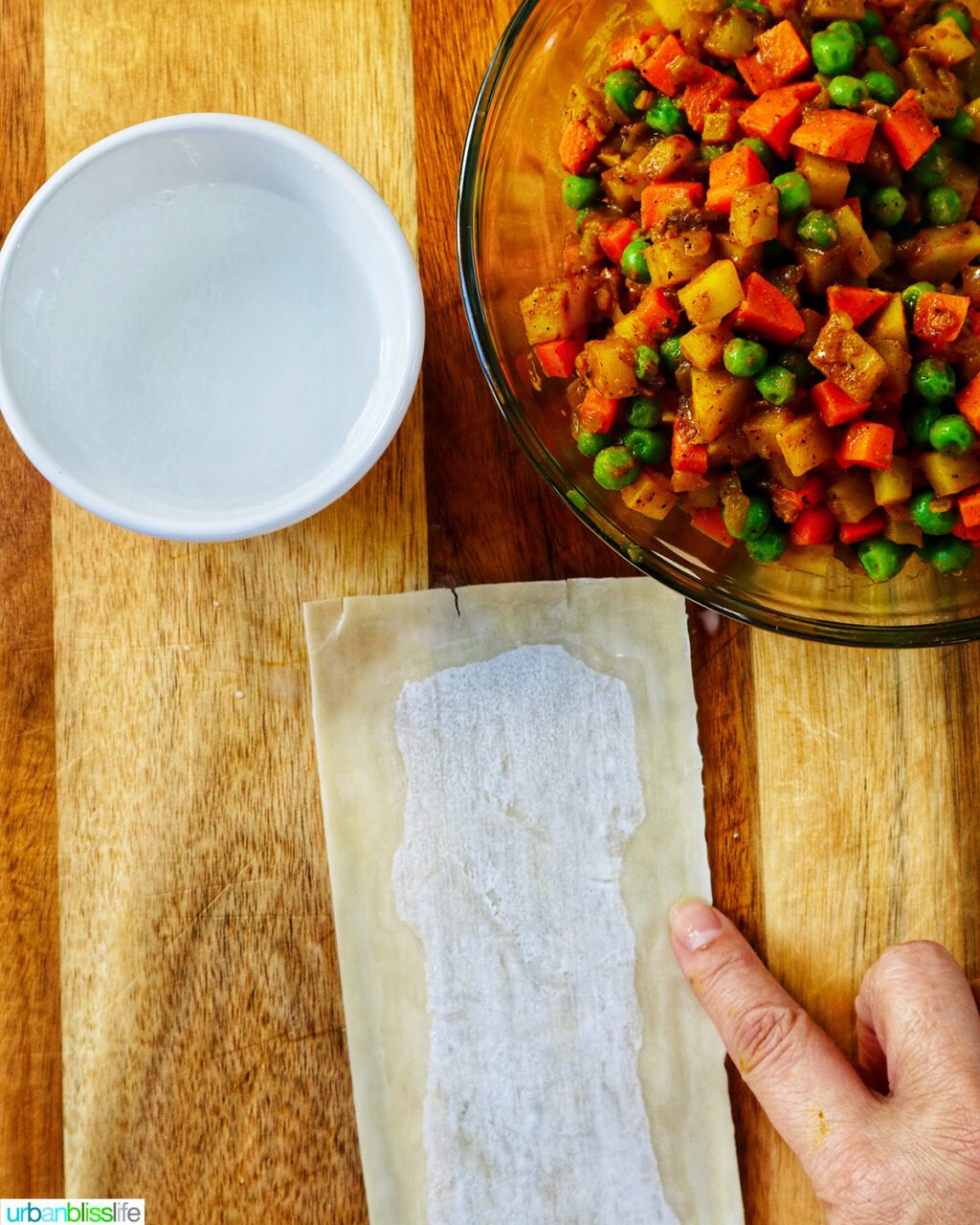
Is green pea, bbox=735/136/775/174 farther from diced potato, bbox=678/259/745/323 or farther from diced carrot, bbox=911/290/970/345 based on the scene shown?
diced carrot, bbox=911/290/970/345

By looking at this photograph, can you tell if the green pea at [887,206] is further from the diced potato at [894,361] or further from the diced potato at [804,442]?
the diced potato at [804,442]

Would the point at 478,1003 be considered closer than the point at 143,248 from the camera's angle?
No

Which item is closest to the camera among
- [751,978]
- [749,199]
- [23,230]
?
[749,199]

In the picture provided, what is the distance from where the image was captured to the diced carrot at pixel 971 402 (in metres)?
1.30

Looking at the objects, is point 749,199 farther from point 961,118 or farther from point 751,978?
point 751,978

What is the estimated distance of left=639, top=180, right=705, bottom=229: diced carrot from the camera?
1326mm

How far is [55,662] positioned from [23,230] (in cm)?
70

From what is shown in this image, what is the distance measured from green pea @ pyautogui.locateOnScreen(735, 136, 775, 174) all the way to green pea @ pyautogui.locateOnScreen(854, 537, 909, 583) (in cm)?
52

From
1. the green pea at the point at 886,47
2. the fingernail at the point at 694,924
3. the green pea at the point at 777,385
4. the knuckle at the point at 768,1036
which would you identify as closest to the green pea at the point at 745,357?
the green pea at the point at 777,385

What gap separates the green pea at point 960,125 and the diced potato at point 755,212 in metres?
0.27

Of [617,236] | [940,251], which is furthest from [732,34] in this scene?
[940,251]

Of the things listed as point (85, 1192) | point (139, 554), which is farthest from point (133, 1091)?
point (139, 554)

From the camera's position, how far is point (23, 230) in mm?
1535

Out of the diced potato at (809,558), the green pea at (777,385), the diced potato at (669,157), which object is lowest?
the diced potato at (809,558)
